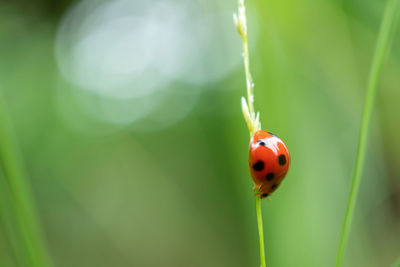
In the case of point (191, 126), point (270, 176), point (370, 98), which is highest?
point (370, 98)

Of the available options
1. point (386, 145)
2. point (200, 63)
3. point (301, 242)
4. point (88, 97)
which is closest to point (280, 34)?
point (301, 242)

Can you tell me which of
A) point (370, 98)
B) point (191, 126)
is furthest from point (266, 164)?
point (191, 126)

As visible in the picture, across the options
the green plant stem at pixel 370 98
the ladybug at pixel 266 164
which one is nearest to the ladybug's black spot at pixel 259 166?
the ladybug at pixel 266 164

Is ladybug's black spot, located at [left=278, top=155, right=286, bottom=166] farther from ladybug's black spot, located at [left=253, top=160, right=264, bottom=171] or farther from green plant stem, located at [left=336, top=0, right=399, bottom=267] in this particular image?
green plant stem, located at [left=336, top=0, right=399, bottom=267]

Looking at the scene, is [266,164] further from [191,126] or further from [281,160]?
[191,126]

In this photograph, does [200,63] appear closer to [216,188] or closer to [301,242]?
[216,188]

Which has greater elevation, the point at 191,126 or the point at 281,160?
the point at 281,160

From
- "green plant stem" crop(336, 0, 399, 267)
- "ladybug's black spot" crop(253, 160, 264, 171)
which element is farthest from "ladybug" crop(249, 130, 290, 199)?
"green plant stem" crop(336, 0, 399, 267)
